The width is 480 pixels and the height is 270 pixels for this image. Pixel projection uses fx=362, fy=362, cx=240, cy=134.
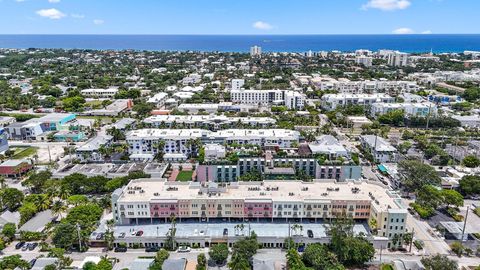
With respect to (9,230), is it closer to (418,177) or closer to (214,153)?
(214,153)

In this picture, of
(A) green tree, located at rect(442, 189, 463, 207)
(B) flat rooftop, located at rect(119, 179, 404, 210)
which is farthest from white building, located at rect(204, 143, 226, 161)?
(A) green tree, located at rect(442, 189, 463, 207)

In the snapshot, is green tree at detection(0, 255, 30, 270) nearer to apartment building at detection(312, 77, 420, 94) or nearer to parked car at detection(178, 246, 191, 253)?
parked car at detection(178, 246, 191, 253)

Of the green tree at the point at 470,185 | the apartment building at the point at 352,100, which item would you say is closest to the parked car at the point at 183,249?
the green tree at the point at 470,185

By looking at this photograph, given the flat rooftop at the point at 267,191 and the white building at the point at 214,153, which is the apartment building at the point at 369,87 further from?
the flat rooftop at the point at 267,191

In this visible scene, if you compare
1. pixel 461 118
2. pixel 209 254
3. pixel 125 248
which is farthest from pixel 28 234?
pixel 461 118

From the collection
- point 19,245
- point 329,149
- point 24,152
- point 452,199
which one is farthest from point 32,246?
point 452,199

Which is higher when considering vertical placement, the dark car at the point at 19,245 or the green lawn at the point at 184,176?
the green lawn at the point at 184,176

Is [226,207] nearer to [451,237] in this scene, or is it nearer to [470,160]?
[451,237]
